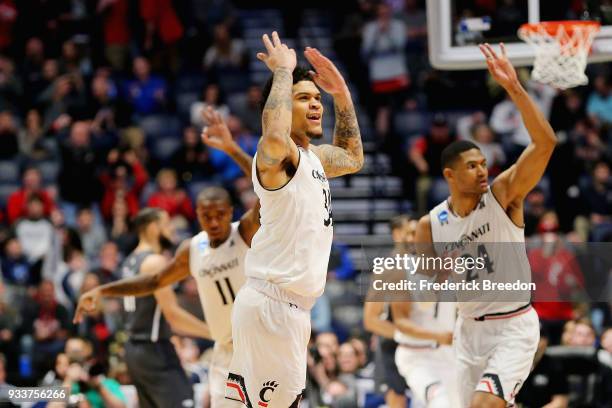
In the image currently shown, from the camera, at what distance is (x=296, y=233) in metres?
6.48

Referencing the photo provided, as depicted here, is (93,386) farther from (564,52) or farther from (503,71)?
(564,52)

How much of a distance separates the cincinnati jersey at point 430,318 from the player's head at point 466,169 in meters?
1.97

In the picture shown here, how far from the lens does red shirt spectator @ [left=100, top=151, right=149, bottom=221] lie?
1488 centimetres

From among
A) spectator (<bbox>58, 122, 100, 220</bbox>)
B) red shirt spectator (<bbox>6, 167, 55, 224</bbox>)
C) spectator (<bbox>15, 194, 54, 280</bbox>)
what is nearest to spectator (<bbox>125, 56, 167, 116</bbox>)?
spectator (<bbox>58, 122, 100, 220</bbox>)

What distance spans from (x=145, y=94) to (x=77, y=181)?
7.22 ft

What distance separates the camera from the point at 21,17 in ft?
57.6

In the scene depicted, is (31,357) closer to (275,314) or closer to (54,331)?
(54,331)

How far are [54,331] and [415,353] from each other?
4912 millimetres

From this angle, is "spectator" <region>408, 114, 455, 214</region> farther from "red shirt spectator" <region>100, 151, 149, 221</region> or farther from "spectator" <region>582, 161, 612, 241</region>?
"red shirt spectator" <region>100, 151, 149, 221</region>

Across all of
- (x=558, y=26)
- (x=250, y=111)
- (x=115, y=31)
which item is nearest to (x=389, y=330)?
(x=558, y=26)

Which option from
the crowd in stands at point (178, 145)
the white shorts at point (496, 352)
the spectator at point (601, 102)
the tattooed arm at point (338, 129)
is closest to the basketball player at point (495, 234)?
the white shorts at point (496, 352)

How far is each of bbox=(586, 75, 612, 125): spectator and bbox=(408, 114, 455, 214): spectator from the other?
7.43 ft

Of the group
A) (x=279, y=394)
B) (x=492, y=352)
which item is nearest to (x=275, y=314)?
(x=279, y=394)

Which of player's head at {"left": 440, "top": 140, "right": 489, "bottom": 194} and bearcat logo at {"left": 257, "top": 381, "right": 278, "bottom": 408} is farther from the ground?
player's head at {"left": 440, "top": 140, "right": 489, "bottom": 194}
